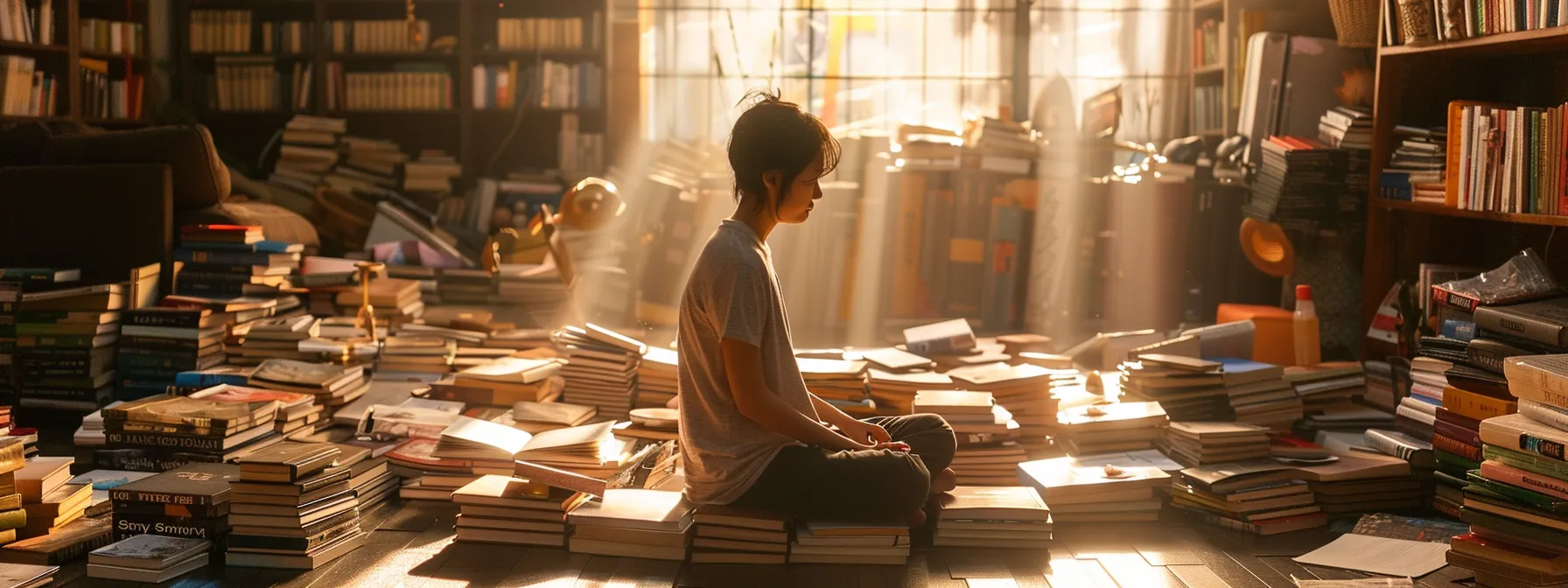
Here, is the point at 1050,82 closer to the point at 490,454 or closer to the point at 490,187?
the point at 490,187

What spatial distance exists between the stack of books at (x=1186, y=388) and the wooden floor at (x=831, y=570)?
0.70m

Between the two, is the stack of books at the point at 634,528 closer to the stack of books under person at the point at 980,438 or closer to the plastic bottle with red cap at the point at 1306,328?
the stack of books under person at the point at 980,438

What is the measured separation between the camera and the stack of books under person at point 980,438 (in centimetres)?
364

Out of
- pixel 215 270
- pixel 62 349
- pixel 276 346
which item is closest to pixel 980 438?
pixel 276 346

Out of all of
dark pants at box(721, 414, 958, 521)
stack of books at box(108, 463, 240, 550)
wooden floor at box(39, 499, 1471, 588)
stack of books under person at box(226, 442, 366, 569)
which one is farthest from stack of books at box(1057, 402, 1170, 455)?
stack of books at box(108, 463, 240, 550)

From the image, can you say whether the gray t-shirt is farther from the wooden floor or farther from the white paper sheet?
the white paper sheet

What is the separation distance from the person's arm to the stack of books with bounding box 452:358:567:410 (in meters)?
1.46

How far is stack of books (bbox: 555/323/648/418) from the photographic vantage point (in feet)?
13.9

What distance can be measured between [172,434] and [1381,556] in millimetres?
3239

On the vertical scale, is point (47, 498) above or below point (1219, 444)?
below

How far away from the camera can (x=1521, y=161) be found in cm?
387

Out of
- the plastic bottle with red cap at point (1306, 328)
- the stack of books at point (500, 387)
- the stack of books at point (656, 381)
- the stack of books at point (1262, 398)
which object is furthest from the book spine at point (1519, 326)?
the stack of books at point (500, 387)

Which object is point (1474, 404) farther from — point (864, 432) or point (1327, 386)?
point (864, 432)

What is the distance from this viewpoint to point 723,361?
293 cm
